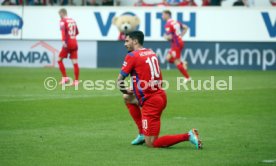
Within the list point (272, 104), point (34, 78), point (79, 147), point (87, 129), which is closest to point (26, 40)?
point (34, 78)

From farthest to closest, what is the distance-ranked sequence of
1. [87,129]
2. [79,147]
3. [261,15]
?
[261,15], [87,129], [79,147]

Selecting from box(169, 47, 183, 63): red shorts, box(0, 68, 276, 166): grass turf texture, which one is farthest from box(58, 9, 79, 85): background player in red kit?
box(169, 47, 183, 63): red shorts

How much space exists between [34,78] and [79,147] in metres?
14.6

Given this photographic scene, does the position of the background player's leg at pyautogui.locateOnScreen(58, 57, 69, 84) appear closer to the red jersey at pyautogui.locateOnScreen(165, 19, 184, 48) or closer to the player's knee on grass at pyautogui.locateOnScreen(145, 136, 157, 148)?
the red jersey at pyautogui.locateOnScreen(165, 19, 184, 48)

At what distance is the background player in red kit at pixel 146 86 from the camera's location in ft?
38.9

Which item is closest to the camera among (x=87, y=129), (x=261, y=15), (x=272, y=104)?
(x=87, y=129)

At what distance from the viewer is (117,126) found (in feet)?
47.9

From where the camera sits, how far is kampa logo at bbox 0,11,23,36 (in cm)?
3153

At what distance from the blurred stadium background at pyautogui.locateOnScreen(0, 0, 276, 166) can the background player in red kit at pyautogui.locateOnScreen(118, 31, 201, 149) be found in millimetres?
337

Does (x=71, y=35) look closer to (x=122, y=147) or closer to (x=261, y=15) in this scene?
(x=261, y=15)

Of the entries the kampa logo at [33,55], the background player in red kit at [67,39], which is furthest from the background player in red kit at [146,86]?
the kampa logo at [33,55]

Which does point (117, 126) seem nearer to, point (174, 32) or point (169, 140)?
point (169, 140)

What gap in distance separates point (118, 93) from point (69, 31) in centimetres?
366

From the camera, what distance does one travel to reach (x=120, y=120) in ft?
51.2
